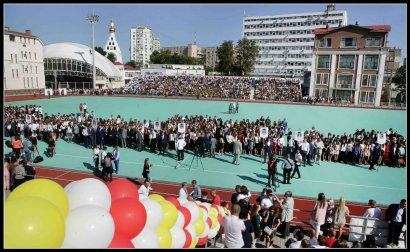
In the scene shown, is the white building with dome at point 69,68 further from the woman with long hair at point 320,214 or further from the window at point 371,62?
→ the woman with long hair at point 320,214

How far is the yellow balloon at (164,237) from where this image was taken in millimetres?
5232

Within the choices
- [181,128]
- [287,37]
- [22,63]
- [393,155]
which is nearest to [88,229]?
[181,128]

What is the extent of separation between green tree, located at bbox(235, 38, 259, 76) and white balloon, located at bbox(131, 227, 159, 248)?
3466 inches

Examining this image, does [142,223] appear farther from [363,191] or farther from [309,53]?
[309,53]

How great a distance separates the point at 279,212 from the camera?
8.45 m

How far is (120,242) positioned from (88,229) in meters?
0.70

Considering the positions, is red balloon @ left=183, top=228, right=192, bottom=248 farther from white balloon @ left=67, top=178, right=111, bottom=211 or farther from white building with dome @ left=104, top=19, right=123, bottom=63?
white building with dome @ left=104, top=19, right=123, bottom=63

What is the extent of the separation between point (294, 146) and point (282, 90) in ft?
138

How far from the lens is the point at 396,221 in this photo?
781 centimetres

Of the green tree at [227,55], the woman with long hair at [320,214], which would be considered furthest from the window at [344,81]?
the woman with long hair at [320,214]

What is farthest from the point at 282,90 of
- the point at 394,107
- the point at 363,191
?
the point at 363,191

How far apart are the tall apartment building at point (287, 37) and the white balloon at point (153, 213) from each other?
102032 millimetres

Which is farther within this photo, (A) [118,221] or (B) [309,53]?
(B) [309,53]

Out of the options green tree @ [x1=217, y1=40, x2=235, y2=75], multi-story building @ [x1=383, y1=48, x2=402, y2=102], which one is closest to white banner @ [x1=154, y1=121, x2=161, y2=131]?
multi-story building @ [x1=383, y1=48, x2=402, y2=102]
